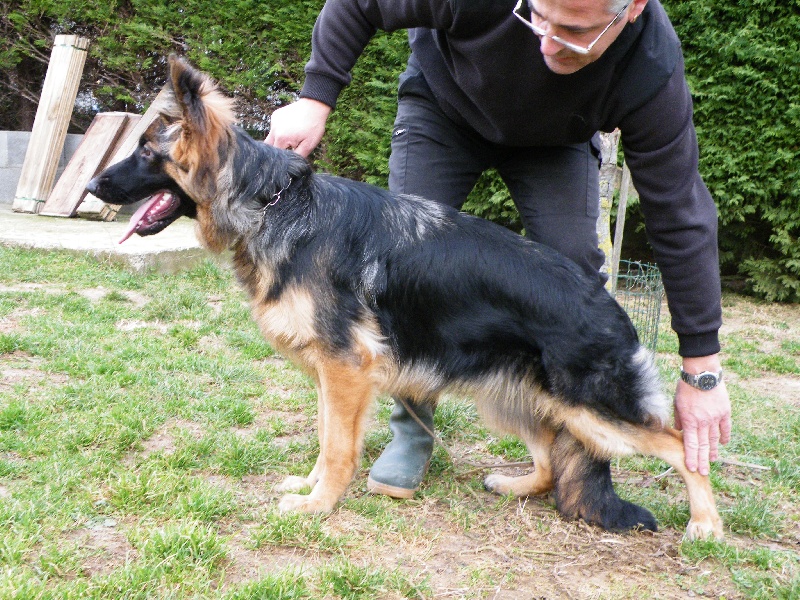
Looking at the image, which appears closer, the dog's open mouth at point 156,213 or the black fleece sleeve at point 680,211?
the black fleece sleeve at point 680,211

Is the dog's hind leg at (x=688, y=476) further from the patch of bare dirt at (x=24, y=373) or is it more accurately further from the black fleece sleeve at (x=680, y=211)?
the patch of bare dirt at (x=24, y=373)

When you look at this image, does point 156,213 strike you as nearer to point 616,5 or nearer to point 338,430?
point 338,430

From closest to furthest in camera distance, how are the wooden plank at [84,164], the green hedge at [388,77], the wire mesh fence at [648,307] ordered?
the wire mesh fence at [648,307], the green hedge at [388,77], the wooden plank at [84,164]

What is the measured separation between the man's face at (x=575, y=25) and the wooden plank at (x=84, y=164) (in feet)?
27.4

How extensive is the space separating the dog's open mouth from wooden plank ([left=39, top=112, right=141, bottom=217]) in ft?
23.0

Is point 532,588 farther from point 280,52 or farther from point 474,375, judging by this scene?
point 280,52

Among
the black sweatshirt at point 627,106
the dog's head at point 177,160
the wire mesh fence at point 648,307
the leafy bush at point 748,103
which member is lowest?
the wire mesh fence at point 648,307

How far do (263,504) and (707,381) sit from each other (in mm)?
2012

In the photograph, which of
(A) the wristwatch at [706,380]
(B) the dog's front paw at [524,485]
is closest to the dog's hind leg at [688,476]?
(A) the wristwatch at [706,380]

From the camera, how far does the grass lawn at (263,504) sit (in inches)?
104

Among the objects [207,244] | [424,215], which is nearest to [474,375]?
[424,215]

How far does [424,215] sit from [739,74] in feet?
19.5

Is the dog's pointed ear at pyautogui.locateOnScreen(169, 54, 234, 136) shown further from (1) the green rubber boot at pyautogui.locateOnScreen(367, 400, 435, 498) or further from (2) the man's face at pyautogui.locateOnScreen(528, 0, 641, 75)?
(1) the green rubber boot at pyautogui.locateOnScreen(367, 400, 435, 498)

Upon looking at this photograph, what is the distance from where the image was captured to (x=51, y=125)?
10.2m
